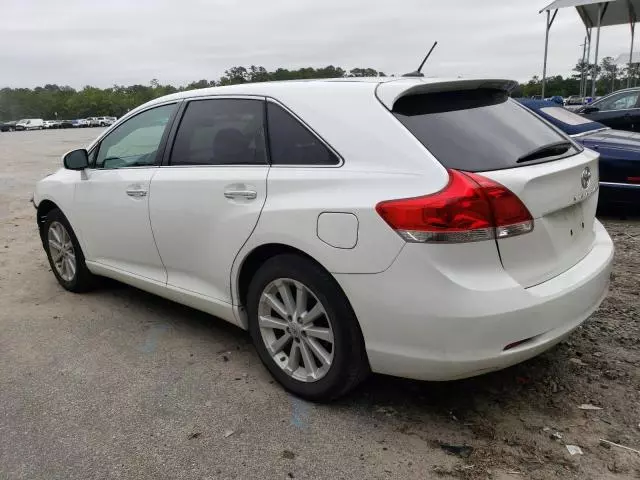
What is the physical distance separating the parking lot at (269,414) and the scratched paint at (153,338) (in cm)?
2

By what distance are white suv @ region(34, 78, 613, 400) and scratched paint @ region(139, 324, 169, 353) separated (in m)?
0.40

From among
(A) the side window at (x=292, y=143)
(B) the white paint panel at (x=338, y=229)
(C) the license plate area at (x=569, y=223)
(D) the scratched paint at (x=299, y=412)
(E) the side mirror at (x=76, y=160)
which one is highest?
(A) the side window at (x=292, y=143)

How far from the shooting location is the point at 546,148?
2.92 meters

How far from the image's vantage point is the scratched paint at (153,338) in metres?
3.79

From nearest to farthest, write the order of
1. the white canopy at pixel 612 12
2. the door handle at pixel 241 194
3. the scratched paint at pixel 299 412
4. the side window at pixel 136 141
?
the scratched paint at pixel 299 412 → the door handle at pixel 241 194 → the side window at pixel 136 141 → the white canopy at pixel 612 12

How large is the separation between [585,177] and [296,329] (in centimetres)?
167

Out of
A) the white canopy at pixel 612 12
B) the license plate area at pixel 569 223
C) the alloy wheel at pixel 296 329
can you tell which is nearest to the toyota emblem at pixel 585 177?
the license plate area at pixel 569 223

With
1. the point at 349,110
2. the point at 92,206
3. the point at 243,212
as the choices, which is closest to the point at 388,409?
the point at 243,212

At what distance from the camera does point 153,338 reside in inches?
157

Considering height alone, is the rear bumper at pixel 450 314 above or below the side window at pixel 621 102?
below

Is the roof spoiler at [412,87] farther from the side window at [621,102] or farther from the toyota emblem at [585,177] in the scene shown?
the side window at [621,102]

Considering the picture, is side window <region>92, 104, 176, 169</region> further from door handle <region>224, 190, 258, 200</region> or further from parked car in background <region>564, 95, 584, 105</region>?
parked car in background <region>564, 95, 584, 105</region>

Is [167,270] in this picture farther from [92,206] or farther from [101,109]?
[101,109]

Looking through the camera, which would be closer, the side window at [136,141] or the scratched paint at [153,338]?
the scratched paint at [153,338]
